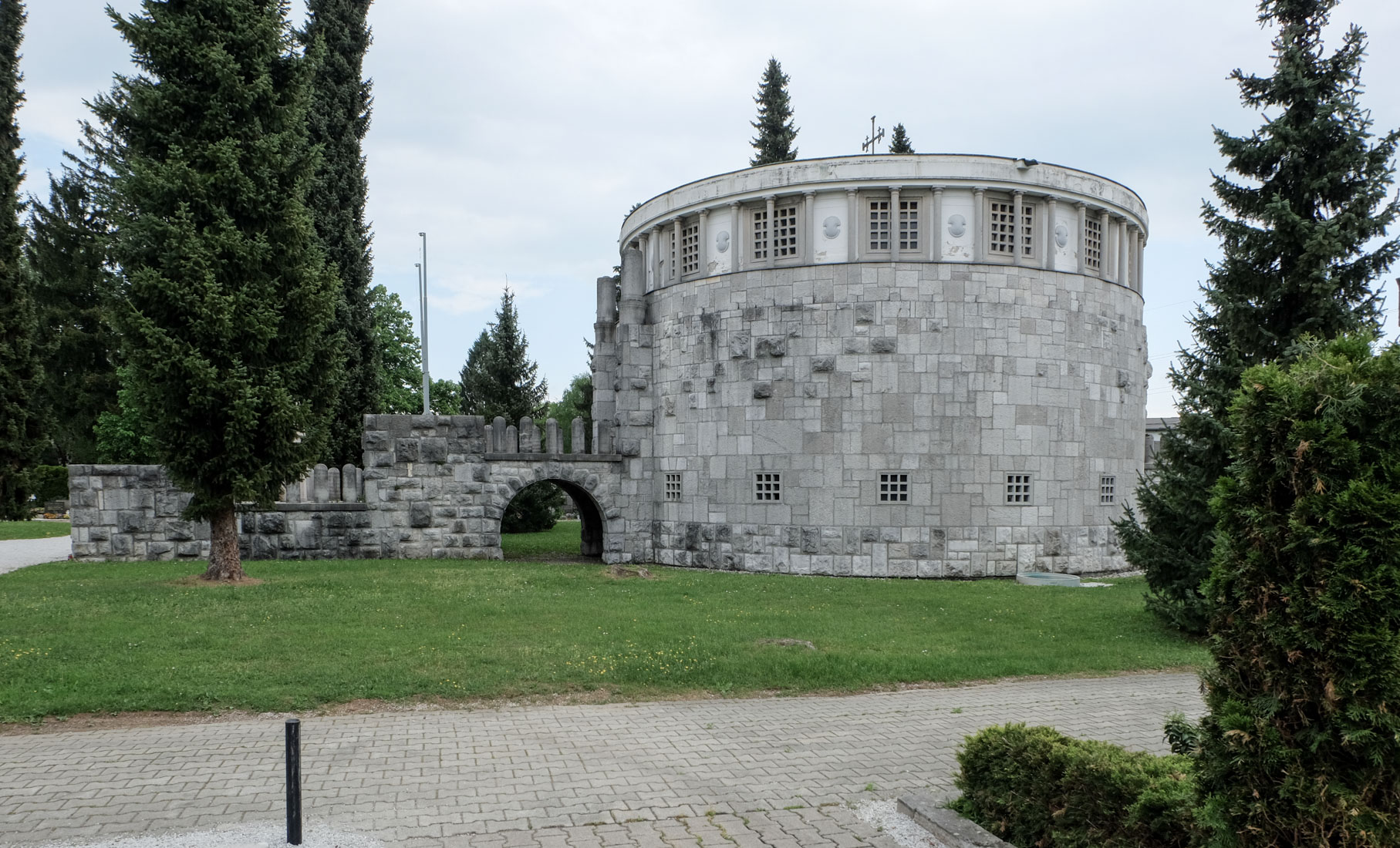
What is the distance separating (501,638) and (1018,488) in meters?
13.8

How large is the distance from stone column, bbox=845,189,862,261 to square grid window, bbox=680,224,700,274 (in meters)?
4.10

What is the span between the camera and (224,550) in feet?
55.8

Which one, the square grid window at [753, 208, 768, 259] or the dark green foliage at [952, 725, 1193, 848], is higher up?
the square grid window at [753, 208, 768, 259]

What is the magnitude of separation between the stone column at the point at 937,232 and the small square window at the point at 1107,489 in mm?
7051

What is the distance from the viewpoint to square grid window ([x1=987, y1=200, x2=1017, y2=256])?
2189cm

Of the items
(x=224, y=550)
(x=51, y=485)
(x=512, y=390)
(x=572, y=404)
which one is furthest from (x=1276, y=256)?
(x=572, y=404)

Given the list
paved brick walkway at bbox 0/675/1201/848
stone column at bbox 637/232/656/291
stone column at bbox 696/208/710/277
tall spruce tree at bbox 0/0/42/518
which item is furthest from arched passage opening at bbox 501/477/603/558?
tall spruce tree at bbox 0/0/42/518

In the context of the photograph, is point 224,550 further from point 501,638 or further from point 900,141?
point 900,141

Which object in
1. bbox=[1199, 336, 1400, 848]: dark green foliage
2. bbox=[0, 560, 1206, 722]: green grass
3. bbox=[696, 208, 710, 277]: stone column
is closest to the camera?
bbox=[1199, 336, 1400, 848]: dark green foliage

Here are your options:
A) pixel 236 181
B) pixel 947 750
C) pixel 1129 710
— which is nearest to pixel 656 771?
pixel 947 750

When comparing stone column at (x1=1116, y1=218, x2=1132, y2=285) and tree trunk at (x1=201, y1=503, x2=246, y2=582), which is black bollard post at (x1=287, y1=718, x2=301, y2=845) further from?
stone column at (x1=1116, y1=218, x2=1132, y2=285)

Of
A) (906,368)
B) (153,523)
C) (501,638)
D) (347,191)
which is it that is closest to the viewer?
(501,638)

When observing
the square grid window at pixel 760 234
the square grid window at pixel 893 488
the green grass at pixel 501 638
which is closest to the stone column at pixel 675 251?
the square grid window at pixel 760 234

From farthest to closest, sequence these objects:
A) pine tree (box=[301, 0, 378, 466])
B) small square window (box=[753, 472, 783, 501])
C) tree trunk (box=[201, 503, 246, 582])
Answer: pine tree (box=[301, 0, 378, 466]) → small square window (box=[753, 472, 783, 501]) → tree trunk (box=[201, 503, 246, 582])
